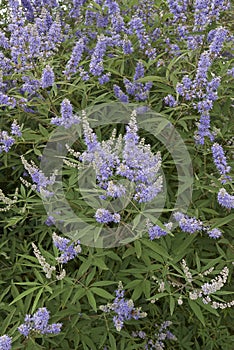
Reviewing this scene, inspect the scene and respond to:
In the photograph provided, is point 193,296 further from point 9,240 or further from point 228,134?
point 9,240

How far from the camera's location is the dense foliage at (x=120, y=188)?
3289 mm

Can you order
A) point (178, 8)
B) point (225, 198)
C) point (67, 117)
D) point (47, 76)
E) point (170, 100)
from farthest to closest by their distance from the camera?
1. point (178, 8)
2. point (170, 100)
3. point (47, 76)
4. point (67, 117)
5. point (225, 198)

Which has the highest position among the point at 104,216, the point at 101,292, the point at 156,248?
the point at 104,216

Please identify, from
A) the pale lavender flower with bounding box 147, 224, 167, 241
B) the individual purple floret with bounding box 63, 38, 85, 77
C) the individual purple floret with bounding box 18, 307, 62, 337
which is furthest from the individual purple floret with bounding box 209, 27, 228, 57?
the individual purple floret with bounding box 18, 307, 62, 337

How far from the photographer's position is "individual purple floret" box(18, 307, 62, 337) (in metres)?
3.32

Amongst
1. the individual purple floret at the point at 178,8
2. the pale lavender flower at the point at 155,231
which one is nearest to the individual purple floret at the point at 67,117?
the pale lavender flower at the point at 155,231

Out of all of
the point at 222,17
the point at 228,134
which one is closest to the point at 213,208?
the point at 228,134

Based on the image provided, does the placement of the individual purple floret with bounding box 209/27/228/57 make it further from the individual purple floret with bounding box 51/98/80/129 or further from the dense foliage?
the individual purple floret with bounding box 51/98/80/129

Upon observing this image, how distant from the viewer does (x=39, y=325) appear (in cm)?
334

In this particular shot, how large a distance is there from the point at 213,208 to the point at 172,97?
918 mm

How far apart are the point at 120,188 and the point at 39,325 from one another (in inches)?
43.4

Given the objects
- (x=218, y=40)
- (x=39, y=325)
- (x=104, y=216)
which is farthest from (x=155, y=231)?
(x=218, y=40)

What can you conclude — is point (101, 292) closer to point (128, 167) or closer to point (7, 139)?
point (128, 167)

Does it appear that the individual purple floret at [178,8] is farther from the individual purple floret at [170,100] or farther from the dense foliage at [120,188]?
the individual purple floret at [170,100]
